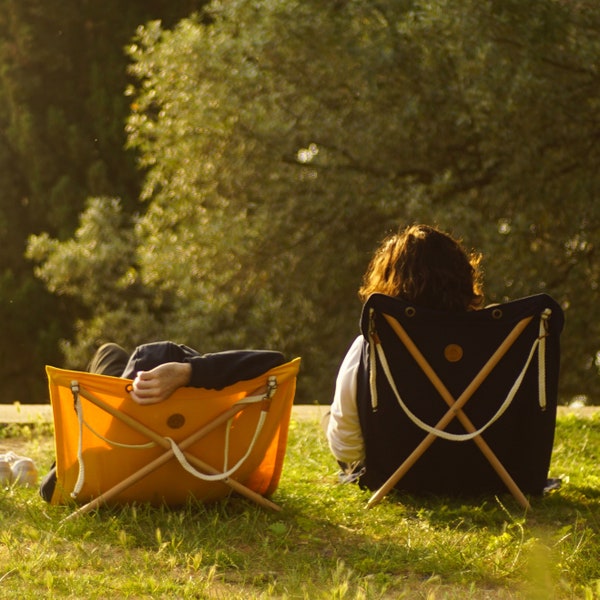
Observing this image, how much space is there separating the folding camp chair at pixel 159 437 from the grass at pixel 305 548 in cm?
9

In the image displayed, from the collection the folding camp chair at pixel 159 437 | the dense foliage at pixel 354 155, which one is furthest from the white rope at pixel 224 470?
the dense foliage at pixel 354 155

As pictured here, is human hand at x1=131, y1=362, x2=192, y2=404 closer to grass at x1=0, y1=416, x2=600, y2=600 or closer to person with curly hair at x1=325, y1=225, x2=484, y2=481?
grass at x1=0, y1=416, x2=600, y2=600

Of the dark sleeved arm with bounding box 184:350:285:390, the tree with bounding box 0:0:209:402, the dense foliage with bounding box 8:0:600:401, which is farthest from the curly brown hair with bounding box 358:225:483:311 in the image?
the tree with bounding box 0:0:209:402

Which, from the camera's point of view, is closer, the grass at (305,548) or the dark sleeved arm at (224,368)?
the grass at (305,548)

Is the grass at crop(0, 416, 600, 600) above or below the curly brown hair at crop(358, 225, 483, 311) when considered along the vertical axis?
below

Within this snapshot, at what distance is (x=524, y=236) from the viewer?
403 inches

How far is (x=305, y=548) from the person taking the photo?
3990 mm

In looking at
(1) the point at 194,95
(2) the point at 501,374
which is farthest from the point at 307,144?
(2) the point at 501,374

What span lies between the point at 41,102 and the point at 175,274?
631cm

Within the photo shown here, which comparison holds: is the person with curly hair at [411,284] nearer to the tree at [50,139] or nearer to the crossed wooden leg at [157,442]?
the crossed wooden leg at [157,442]

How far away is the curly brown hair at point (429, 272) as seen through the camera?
4523 mm

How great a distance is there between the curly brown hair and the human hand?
89cm

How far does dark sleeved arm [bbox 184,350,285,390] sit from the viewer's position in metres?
4.22

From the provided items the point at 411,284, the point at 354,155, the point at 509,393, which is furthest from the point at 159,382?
the point at 354,155
